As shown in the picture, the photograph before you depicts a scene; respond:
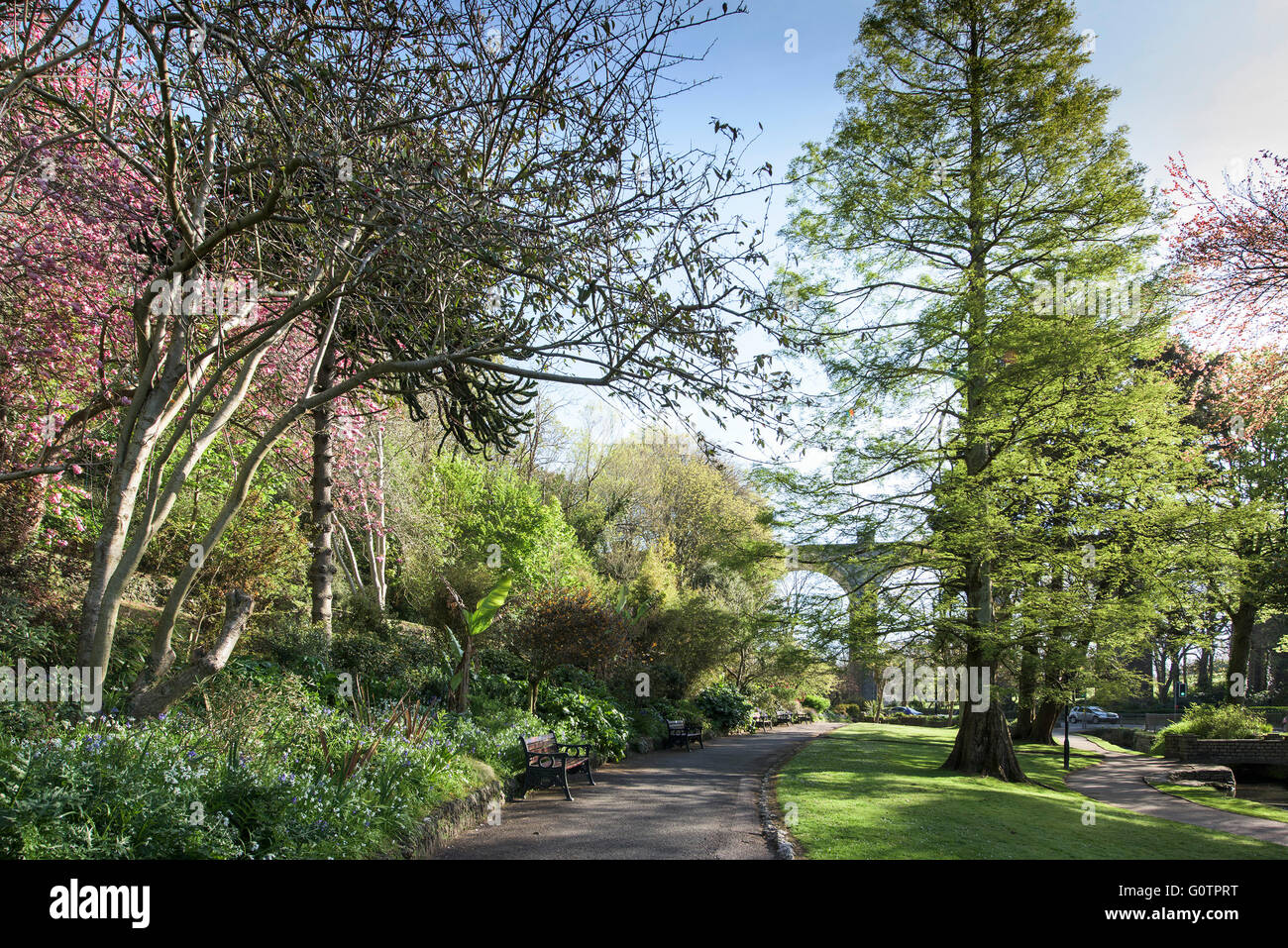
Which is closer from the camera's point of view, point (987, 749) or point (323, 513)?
point (323, 513)

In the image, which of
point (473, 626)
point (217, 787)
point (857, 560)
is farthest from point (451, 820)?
point (857, 560)

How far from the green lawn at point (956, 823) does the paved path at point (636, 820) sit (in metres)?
0.71

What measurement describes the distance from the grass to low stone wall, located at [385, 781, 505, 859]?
45.3ft

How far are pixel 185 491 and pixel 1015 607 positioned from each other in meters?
15.9

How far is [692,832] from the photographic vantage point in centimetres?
798

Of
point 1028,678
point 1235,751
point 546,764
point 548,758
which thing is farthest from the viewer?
point 1235,751

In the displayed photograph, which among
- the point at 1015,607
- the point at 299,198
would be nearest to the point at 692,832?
the point at 299,198

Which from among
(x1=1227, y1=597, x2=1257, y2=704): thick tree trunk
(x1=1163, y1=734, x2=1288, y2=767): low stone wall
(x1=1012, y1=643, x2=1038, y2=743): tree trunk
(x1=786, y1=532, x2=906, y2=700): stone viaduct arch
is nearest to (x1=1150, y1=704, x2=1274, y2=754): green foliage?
(x1=1163, y1=734, x2=1288, y2=767): low stone wall

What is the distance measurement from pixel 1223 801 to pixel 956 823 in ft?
34.7

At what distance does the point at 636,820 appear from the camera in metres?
8.51

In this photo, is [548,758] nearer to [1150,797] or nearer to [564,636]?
[564,636]

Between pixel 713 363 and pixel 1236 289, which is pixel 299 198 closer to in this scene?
pixel 713 363

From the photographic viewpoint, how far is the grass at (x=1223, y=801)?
13836mm
